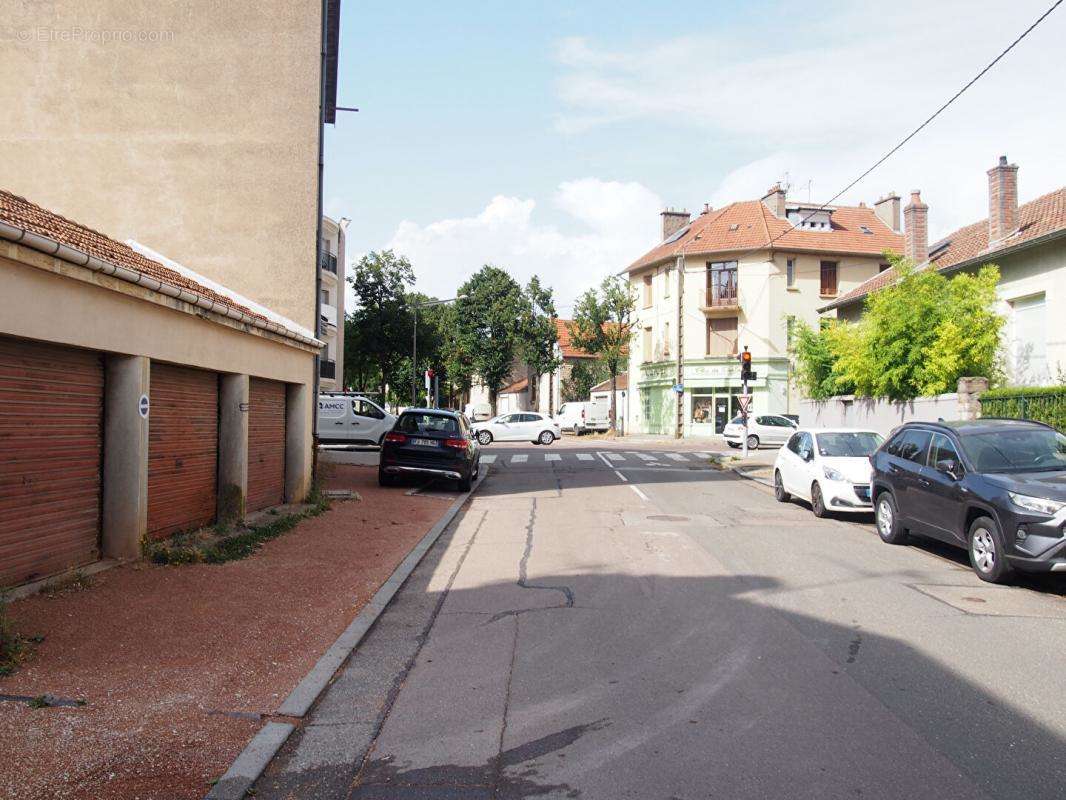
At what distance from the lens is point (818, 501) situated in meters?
13.9

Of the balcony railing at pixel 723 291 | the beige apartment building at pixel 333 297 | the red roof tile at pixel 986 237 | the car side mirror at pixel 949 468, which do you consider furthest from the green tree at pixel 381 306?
the car side mirror at pixel 949 468

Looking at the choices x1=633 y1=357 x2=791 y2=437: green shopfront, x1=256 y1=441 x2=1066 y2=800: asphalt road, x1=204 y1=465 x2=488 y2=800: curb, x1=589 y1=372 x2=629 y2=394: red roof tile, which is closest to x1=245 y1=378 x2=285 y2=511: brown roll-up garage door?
x1=256 y1=441 x2=1066 y2=800: asphalt road

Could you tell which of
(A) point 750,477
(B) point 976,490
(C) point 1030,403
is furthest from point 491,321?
(B) point 976,490

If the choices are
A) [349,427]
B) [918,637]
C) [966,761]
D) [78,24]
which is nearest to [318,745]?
[966,761]

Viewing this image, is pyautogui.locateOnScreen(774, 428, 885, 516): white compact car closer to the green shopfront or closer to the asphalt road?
the asphalt road

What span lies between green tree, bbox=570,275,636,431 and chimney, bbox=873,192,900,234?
15301 mm

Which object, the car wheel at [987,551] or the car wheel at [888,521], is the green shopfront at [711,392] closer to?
the car wheel at [888,521]

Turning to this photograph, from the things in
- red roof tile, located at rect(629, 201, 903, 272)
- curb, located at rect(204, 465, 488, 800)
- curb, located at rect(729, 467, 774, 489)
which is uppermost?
red roof tile, located at rect(629, 201, 903, 272)

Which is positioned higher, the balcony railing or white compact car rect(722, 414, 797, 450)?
the balcony railing

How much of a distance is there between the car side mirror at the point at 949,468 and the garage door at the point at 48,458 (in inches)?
356

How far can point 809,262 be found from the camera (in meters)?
44.9

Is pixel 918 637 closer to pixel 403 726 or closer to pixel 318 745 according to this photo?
pixel 403 726

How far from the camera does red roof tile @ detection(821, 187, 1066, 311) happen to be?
64.0 ft

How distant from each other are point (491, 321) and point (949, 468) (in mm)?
50753
